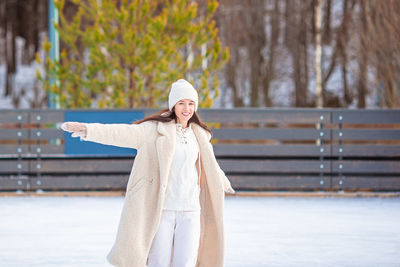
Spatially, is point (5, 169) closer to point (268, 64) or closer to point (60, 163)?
point (60, 163)

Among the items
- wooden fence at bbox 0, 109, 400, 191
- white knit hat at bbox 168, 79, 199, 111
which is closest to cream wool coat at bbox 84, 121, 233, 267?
white knit hat at bbox 168, 79, 199, 111

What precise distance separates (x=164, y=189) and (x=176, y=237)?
13.7 inches

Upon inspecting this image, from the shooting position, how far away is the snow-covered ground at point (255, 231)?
6477mm

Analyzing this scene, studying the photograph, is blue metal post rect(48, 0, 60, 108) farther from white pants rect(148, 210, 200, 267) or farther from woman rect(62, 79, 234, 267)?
white pants rect(148, 210, 200, 267)

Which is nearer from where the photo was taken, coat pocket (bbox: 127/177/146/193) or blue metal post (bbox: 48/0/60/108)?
coat pocket (bbox: 127/177/146/193)

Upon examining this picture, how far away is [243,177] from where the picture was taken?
11312mm

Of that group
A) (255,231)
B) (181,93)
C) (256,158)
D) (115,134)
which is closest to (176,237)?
(115,134)

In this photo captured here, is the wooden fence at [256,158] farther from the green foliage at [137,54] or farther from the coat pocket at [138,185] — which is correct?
the coat pocket at [138,185]

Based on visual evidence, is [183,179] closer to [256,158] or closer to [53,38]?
[256,158]

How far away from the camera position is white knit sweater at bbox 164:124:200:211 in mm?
4680

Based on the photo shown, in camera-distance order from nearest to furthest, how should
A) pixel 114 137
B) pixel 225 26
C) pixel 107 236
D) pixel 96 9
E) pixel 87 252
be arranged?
pixel 114 137
pixel 87 252
pixel 107 236
pixel 96 9
pixel 225 26

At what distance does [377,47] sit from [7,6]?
3429 cm

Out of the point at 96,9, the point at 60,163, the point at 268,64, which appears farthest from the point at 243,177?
the point at 268,64

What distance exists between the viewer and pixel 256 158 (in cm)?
1155
